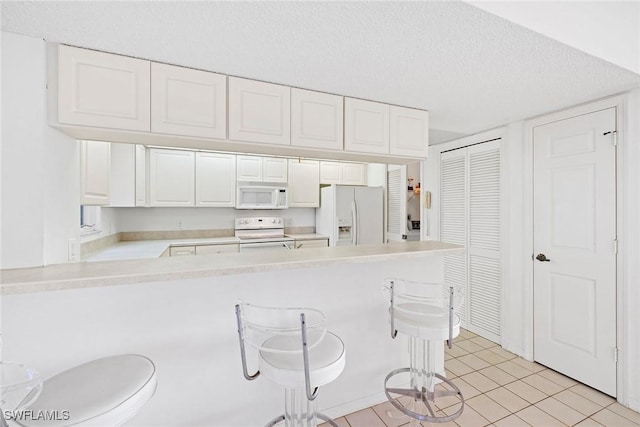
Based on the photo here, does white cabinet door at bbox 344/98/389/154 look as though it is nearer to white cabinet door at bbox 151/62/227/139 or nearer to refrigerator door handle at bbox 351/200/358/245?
white cabinet door at bbox 151/62/227/139

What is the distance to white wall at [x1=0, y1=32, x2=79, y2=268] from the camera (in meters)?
1.36

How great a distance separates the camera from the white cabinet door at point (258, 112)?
181 cm

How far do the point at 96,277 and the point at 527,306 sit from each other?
3.31 m

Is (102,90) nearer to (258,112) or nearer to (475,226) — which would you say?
(258,112)

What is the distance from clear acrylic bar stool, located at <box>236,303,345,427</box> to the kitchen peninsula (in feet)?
0.80

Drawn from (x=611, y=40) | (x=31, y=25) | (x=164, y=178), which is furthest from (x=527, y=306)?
(x=164, y=178)

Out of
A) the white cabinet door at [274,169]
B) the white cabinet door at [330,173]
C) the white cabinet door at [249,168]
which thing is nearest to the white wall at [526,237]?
the white cabinet door at [330,173]

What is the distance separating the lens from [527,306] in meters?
2.69

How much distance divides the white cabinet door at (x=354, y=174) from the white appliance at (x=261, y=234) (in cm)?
131

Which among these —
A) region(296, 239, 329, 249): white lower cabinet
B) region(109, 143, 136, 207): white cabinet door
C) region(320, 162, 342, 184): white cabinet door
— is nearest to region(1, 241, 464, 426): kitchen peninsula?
region(109, 143, 136, 207): white cabinet door

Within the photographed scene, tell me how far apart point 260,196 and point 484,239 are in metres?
2.94

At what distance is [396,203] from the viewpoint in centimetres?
429

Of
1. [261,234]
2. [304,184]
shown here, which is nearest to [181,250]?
[261,234]

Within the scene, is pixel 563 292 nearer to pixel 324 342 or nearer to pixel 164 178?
pixel 324 342
